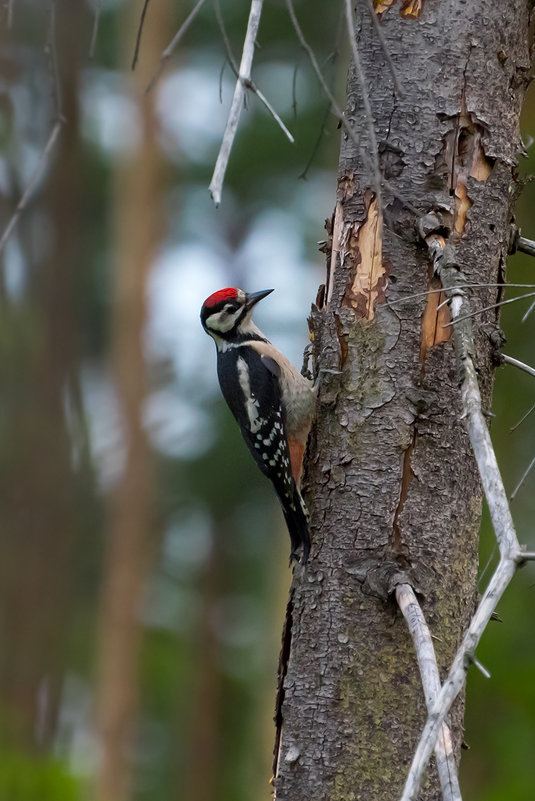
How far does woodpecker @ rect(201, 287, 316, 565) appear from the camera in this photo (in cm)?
346

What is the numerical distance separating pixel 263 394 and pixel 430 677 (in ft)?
7.86

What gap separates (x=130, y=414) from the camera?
420 inches

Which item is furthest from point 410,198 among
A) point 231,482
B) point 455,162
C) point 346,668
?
point 231,482

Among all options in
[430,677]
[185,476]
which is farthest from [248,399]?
[185,476]

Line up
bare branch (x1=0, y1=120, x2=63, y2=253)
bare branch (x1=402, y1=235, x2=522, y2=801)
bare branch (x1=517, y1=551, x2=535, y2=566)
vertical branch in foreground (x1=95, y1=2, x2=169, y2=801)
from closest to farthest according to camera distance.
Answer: bare branch (x1=402, y1=235, x2=522, y2=801) → bare branch (x1=517, y1=551, x2=535, y2=566) → bare branch (x1=0, y1=120, x2=63, y2=253) → vertical branch in foreground (x1=95, y1=2, x2=169, y2=801)

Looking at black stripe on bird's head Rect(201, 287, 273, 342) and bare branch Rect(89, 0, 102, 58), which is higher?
bare branch Rect(89, 0, 102, 58)

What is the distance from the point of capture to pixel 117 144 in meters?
11.2

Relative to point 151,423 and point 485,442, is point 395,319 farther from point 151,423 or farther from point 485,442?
point 151,423

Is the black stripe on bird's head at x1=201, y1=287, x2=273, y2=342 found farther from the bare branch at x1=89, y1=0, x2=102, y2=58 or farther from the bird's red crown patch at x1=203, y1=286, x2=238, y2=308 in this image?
the bare branch at x1=89, y1=0, x2=102, y2=58

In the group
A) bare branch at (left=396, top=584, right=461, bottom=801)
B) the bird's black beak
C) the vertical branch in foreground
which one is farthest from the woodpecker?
the vertical branch in foreground

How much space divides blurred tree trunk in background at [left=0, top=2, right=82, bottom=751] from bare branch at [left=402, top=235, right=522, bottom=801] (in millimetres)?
7597

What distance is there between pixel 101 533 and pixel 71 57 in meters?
5.99

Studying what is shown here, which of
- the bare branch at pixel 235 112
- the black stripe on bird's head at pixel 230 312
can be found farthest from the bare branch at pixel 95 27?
the black stripe on bird's head at pixel 230 312

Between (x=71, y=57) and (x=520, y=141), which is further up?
(x=71, y=57)
